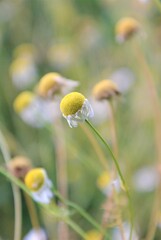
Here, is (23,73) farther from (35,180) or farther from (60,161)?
(35,180)

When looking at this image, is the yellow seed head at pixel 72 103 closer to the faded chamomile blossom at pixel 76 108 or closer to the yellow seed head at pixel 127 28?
the faded chamomile blossom at pixel 76 108

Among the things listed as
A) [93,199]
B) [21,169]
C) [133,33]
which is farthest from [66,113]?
[93,199]

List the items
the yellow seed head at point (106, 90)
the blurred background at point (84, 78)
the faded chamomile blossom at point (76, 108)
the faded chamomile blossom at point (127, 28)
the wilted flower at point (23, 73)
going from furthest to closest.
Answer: the wilted flower at point (23, 73)
the blurred background at point (84, 78)
the faded chamomile blossom at point (127, 28)
the yellow seed head at point (106, 90)
the faded chamomile blossom at point (76, 108)

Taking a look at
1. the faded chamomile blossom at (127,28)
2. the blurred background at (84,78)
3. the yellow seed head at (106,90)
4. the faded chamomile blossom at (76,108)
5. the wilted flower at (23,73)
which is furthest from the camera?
the wilted flower at (23,73)

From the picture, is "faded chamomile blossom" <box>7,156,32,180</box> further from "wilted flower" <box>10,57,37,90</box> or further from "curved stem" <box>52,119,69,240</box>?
"wilted flower" <box>10,57,37,90</box>

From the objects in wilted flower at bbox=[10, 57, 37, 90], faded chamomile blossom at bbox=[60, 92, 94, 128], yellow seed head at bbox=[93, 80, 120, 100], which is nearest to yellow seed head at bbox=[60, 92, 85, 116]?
faded chamomile blossom at bbox=[60, 92, 94, 128]

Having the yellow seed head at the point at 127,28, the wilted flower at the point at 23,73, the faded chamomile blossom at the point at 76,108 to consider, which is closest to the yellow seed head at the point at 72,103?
the faded chamomile blossom at the point at 76,108

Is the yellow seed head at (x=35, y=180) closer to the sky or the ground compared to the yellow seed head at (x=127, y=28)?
closer to the ground

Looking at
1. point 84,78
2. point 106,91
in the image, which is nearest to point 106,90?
point 106,91
